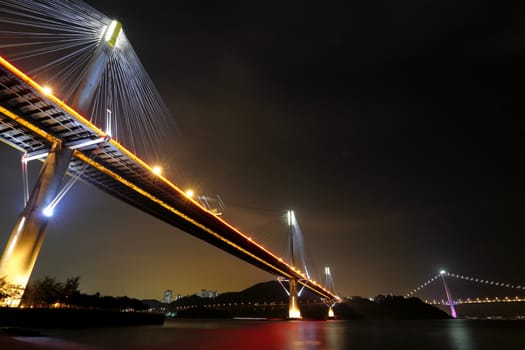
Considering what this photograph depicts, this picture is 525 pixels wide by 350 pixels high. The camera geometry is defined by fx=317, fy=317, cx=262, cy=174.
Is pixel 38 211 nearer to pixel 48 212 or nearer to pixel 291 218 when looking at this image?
pixel 48 212

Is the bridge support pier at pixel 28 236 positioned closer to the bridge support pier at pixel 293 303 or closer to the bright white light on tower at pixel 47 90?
the bright white light on tower at pixel 47 90

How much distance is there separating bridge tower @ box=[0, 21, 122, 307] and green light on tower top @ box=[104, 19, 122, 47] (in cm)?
105

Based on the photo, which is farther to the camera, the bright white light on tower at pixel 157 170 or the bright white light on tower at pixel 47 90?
the bright white light on tower at pixel 157 170

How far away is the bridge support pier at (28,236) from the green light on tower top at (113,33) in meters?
8.49

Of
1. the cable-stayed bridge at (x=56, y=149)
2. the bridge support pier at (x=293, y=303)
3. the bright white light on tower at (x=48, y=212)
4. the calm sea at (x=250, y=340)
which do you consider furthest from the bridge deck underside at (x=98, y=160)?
the bridge support pier at (x=293, y=303)

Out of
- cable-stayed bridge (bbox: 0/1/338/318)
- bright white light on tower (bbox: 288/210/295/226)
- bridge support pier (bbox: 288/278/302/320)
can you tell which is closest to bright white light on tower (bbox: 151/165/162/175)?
cable-stayed bridge (bbox: 0/1/338/318)

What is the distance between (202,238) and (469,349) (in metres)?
32.5

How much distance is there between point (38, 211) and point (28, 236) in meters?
1.20

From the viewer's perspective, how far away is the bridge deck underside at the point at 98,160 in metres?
16.3

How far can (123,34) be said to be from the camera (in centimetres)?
2075

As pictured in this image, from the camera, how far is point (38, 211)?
15.0 metres

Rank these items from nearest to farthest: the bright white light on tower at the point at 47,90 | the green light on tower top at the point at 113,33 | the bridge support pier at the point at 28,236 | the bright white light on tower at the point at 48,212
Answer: the bridge support pier at the point at 28,236
the bright white light on tower at the point at 48,212
the bright white light on tower at the point at 47,90
the green light on tower top at the point at 113,33

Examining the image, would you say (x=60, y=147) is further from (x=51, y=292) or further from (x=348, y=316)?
(x=348, y=316)

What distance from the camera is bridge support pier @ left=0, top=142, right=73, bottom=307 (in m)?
13.8
